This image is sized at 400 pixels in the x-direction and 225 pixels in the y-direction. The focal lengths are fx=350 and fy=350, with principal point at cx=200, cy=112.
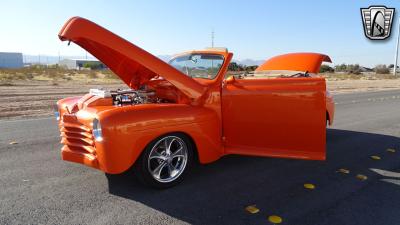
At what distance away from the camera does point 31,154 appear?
5598 mm

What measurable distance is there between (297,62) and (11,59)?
11693 cm

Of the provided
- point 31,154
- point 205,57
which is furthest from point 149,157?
point 31,154

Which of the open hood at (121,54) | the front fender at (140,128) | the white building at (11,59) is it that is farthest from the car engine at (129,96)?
the white building at (11,59)

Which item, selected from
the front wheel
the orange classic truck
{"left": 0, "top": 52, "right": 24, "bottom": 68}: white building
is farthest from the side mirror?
{"left": 0, "top": 52, "right": 24, "bottom": 68}: white building

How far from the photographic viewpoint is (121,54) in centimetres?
436

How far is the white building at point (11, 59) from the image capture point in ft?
338

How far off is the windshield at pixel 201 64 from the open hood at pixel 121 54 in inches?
18.3

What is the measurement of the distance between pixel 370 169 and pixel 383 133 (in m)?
3.07

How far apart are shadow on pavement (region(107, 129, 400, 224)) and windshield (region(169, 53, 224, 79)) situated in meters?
1.36

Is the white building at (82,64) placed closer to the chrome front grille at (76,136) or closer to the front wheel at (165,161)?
the chrome front grille at (76,136)

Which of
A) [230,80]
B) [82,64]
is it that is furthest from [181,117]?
[82,64]

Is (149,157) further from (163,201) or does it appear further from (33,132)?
(33,132)

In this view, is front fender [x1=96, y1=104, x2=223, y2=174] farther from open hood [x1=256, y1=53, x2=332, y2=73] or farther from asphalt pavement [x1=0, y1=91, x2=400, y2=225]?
open hood [x1=256, y1=53, x2=332, y2=73]

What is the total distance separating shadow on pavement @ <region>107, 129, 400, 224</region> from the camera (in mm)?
3547
